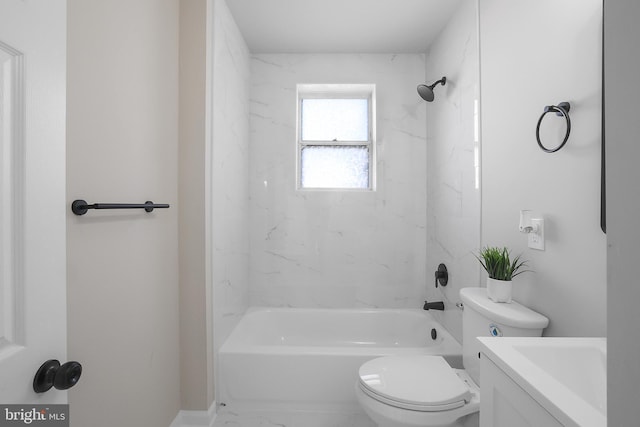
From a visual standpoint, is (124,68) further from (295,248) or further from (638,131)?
(295,248)

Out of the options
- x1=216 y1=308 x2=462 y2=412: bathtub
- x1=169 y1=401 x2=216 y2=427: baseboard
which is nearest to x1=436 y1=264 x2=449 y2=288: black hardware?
x1=216 y1=308 x2=462 y2=412: bathtub

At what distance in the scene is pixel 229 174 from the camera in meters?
2.06

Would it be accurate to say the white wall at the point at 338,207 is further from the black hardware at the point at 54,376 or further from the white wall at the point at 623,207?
the white wall at the point at 623,207

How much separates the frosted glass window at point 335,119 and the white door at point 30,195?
6.98 ft

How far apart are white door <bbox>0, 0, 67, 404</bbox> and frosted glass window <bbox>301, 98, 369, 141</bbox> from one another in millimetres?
2128

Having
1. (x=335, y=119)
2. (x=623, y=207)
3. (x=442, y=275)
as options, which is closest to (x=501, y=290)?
(x=442, y=275)

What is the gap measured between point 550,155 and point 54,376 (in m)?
1.65

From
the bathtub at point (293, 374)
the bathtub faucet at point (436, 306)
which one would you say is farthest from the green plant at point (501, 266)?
the bathtub faucet at point (436, 306)

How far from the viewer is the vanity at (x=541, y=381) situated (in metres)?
0.59

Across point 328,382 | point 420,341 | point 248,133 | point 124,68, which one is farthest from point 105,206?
point 420,341

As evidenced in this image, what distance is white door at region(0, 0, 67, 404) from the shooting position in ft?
1.92

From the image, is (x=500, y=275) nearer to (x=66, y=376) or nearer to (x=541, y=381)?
(x=541, y=381)

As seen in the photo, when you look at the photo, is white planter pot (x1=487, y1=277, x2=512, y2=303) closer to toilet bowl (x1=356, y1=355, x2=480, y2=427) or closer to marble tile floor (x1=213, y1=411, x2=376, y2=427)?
toilet bowl (x1=356, y1=355, x2=480, y2=427)

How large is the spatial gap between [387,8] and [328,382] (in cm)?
237
